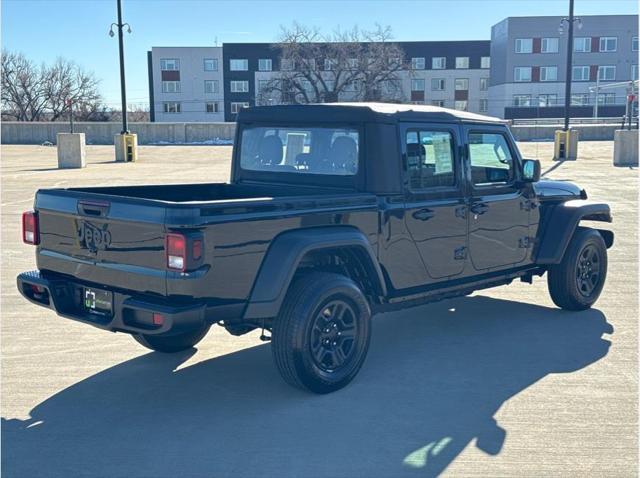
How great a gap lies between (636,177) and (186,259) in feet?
66.4

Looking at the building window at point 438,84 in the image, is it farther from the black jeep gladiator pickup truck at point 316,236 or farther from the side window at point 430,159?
the side window at point 430,159

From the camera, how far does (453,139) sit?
6.17m

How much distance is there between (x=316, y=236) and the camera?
4941 mm

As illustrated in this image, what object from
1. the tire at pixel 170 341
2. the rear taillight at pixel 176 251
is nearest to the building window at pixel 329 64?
the tire at pixel 170 341

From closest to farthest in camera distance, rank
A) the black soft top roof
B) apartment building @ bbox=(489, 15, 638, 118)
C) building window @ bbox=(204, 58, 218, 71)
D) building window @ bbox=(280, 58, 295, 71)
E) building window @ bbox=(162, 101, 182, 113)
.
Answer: the black soft top roof → building window @ bbox=(280, 58, 295, 71) → apartment building @ bbox=(489, 15, 638, 118) → building window @ bbox=(204, 58, 218, 71) → building window @ bbox=(162, 101, 182, 113)

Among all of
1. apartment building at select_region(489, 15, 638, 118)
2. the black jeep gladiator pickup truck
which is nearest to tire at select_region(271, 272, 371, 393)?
the black jeep gladiator pickup truck

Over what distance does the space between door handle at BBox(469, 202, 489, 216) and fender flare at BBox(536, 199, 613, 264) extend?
3.49ft

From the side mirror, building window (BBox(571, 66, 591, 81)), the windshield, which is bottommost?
the side mirror

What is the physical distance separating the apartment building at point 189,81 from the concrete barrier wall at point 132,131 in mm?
Result: 36838

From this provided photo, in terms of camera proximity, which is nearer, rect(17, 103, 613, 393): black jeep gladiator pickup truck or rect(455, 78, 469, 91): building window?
rect(17, 103, 613, 393): black jeep gladiator pickup truck

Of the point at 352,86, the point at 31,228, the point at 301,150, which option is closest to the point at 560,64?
the point at 352,86

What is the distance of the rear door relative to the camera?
5785mm

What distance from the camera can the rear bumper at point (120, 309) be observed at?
4.39m

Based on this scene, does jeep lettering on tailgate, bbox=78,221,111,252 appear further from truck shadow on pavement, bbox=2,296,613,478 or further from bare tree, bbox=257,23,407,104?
bare tree, bbox=257,23,407,104
